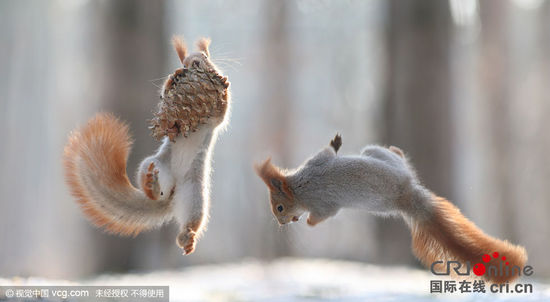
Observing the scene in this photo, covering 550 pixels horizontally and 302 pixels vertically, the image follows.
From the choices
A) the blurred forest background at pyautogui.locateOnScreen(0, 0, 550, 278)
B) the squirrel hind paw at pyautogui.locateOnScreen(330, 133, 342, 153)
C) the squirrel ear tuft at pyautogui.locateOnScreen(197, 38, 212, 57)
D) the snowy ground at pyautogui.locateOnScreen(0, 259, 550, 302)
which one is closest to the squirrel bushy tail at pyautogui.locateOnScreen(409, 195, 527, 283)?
the squirrel hind paw at pyautogui.locateOnScreen(330, 133, 342, 153)

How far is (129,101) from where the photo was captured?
248 centimetres

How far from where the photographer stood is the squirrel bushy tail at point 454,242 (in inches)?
43.6

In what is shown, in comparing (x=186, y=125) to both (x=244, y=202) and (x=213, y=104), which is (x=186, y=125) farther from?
(x=244, y=202)

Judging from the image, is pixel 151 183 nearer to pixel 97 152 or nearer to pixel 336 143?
pixel 97 152

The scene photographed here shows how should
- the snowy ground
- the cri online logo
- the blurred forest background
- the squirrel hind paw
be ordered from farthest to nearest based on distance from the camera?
the blurred forest background, the snowy ground, the squirrel hind paw, the cri online logo

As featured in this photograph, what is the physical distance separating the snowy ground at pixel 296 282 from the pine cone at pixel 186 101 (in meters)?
0.55

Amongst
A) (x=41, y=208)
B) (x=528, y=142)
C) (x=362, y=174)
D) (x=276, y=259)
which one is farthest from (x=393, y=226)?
(x=41, y=208)

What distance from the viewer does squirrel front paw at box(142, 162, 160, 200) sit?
112 centimetres

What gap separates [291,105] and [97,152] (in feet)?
6.34

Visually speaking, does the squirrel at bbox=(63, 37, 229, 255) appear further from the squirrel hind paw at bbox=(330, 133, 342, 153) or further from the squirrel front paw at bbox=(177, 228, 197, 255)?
the squirrel hind paw at bbox=(330, 133, 342, 153)

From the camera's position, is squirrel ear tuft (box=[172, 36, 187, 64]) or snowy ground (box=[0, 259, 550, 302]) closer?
squirrel ear tuft (box=[172, 36, 187, 64])

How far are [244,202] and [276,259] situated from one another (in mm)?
448

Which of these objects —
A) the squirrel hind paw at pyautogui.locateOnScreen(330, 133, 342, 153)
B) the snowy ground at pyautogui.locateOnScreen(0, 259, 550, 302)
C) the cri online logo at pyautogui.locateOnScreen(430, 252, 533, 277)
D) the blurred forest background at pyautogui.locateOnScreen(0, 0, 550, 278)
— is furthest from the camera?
the blurred forest background at pyautogui.locateOnScreen(0, 0, 550, 278)

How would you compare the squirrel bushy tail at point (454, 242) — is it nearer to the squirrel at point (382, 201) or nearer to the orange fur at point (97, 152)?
the squirrel at point (382, 201)
